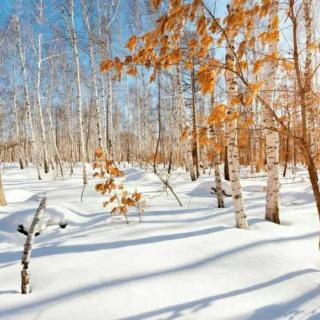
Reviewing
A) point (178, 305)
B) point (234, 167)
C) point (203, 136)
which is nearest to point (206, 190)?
point (234, 167)

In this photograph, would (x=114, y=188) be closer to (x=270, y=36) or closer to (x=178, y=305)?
(x=178, y=305)

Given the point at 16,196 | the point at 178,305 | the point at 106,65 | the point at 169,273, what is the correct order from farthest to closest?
the point at 16,196 → the point at 169,273 → the point at 178,305 → the point at 106,65

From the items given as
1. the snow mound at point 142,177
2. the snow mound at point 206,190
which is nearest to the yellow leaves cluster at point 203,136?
the snow mound at point 206,190

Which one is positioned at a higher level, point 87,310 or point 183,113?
point 183,113

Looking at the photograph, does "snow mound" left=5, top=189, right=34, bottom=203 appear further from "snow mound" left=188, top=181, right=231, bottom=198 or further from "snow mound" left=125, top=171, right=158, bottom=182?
"snow mound" left=125, top=171, right=158, bottom=182

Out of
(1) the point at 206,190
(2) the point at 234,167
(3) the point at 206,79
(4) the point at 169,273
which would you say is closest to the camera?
(3) the point at 206,79

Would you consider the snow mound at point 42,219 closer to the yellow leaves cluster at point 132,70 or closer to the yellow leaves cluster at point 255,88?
the yellow leaves cluster at point 132,70

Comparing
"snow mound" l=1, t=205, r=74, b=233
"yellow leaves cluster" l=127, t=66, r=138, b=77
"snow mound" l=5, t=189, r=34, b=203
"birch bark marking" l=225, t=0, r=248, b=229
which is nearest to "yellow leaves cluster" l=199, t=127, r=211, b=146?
"yellow leaves cluster" l=127, t=66, r=138, b=77

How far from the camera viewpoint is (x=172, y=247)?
349 centimetres

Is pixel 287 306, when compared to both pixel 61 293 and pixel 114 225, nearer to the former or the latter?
pixel 61 293

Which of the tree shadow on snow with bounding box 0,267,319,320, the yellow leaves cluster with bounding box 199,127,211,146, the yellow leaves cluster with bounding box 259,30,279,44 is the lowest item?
the tree shadow on snow with bounding box 0,267,319,320

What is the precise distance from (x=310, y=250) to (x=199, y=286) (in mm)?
1707

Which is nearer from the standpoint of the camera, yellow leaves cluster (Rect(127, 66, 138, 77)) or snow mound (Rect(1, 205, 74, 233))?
yellow leaves cluster (Rect(127, 66, 138, 77))

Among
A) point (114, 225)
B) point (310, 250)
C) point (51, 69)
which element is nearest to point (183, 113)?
point (114, 225)
